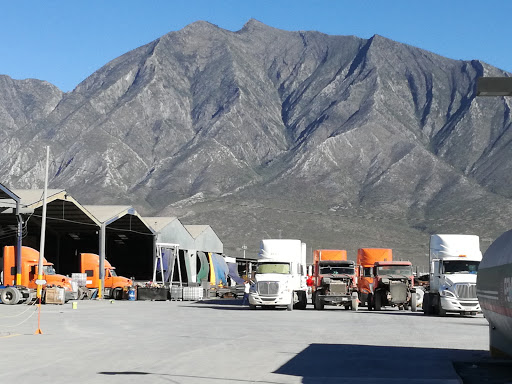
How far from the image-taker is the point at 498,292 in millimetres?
16297

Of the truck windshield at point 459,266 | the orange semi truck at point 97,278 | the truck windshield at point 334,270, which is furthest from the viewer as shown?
the orange semi truck at point 97,278

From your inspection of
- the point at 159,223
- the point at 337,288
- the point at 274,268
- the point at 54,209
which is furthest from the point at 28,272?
the point at 159,223

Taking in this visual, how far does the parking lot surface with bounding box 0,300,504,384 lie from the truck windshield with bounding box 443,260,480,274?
7835mm

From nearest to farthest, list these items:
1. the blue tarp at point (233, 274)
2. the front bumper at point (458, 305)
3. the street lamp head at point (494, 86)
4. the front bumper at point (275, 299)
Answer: the street lamp head at point (494, 86)
the front bumper at point (458, 305)
the front bumper at point (275, 299)
the blue tarp at point (233, 274)

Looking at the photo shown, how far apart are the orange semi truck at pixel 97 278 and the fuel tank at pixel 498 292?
47.7 metres

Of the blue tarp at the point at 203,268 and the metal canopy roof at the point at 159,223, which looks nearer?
the metal canopy roof at the point at 159,223

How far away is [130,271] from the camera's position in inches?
3359

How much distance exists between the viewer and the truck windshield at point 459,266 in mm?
40562

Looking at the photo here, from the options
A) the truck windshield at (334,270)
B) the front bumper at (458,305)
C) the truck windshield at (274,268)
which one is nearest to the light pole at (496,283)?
the front bumper at (458,305)

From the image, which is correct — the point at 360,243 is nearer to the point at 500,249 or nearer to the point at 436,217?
the point at 436,217

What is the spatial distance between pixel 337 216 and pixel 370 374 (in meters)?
171

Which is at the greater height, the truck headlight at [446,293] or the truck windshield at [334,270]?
the truck windshield at [334,270]

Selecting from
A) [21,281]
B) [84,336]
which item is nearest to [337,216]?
[21,281]

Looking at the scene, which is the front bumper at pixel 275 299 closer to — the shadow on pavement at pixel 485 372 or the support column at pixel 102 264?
the support column at pixel 102 264
